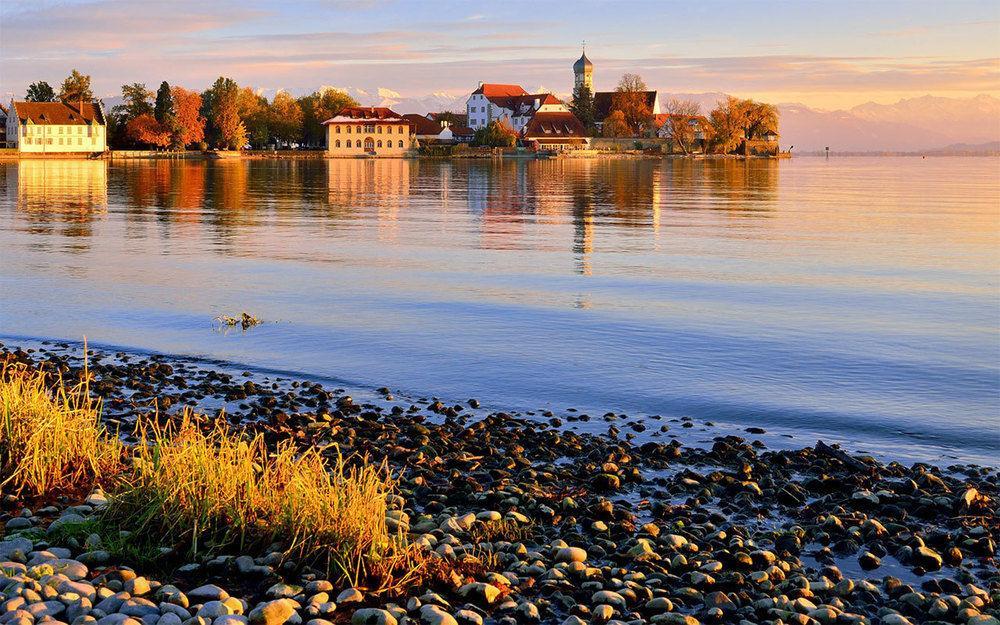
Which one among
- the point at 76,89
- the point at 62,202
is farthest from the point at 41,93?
the point at 62,202

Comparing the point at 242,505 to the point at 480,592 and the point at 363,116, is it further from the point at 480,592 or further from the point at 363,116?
the point at 363,116

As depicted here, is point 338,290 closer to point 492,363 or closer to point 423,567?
point 492,363

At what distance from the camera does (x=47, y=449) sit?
9.85 m

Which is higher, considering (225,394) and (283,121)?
(283,121)

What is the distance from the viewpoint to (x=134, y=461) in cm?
952

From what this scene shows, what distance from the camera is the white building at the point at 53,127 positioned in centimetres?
15688

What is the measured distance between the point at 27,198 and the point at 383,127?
453 ft

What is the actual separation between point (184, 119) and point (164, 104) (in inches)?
143

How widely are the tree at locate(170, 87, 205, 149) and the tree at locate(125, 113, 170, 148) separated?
5.01 ft

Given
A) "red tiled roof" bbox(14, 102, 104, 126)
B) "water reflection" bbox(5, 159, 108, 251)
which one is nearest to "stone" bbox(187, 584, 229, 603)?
"water reflection" bbox(5, 159, 108, 251)

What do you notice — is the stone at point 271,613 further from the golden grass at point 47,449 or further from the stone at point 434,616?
the golden grass at point 47,449

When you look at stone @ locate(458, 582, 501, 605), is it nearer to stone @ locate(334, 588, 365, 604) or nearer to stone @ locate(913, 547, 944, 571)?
stone @ locate(334, 588, 365, 604)

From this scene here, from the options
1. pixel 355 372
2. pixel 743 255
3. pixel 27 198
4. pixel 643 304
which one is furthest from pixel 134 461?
pixel 27 198

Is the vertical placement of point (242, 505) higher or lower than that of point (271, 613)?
higher
